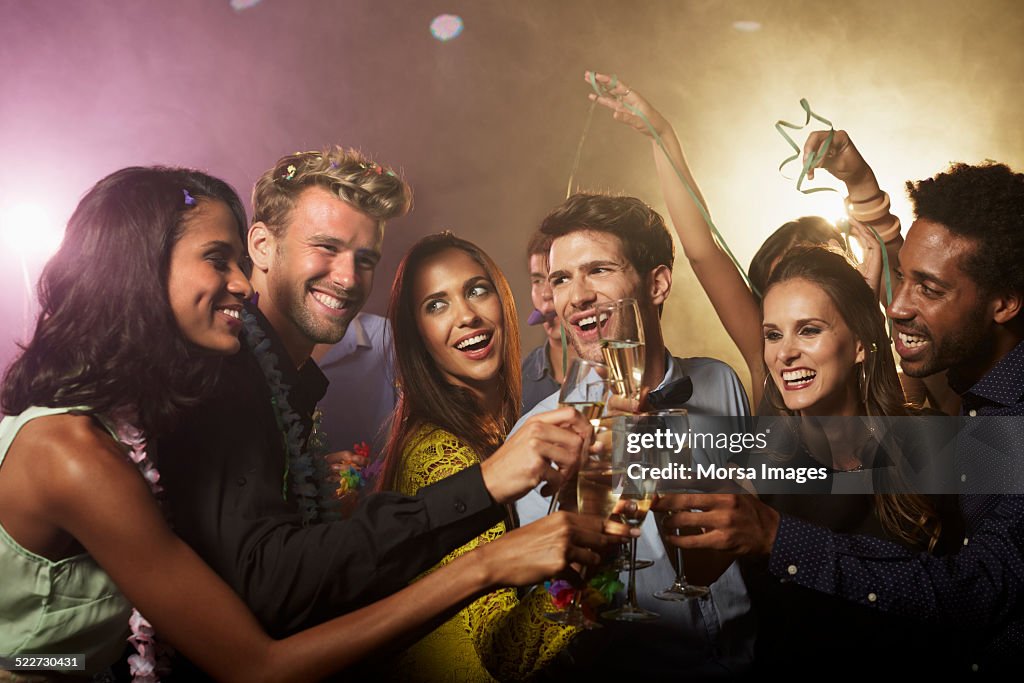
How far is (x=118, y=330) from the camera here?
207cm

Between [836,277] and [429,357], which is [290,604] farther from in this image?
[836,277]

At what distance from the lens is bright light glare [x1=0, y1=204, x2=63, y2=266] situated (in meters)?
2.32

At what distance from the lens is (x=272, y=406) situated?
2.21 metres

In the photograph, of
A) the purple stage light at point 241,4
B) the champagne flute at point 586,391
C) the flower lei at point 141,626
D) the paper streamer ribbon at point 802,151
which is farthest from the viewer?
the paper streamer ribbon at point 802,151

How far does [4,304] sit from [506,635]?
4.96 ft

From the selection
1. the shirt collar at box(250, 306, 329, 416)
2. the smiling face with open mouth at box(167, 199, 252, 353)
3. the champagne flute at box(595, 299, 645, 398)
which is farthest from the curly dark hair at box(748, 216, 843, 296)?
the smiling face with open mouth at box(167, 199, 252, 353)

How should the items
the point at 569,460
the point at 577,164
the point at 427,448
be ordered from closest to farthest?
the point at 569,460 < the point at 427,448 < the point at 577,164

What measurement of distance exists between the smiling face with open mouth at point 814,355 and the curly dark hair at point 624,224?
346mm

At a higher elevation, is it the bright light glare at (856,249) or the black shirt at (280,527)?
the bright light glare at (856,249)

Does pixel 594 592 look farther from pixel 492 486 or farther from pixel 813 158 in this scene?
pixel 813 158

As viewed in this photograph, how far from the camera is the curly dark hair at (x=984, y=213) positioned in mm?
2418

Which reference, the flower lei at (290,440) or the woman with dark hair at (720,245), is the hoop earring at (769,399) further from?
the flower lei at (290,440)

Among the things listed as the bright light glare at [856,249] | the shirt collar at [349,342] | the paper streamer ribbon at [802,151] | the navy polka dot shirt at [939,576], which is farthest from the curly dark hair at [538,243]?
the navy polka dot shirt at [939,576]

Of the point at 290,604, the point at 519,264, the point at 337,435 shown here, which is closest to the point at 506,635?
the point at 290,604
